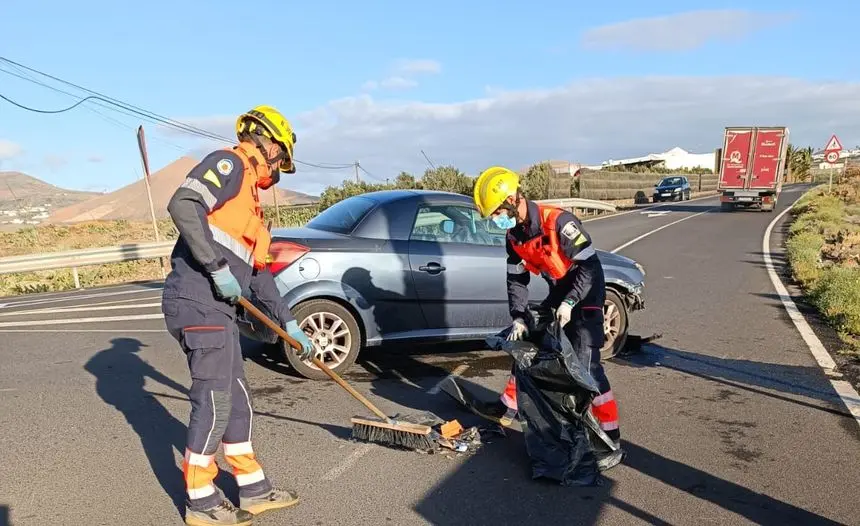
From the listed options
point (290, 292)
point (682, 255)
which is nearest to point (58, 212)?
point (682, 255)

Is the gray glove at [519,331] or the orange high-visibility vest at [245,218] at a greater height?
the orange high-visibility vest at [245,218]

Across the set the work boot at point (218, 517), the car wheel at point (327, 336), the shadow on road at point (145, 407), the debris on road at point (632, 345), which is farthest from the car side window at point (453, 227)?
the work boot at point (218, 517)

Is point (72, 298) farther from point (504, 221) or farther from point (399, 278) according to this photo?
point (504, 221)

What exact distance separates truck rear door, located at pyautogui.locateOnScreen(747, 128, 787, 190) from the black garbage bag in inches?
1187

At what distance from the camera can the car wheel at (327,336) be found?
19.1ft

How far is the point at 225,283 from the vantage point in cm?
329

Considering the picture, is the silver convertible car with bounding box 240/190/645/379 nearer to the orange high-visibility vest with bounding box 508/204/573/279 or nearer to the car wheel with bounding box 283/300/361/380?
the car wheel with bounding box 283/300/361/380

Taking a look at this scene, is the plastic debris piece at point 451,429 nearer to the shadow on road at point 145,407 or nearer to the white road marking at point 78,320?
the shadow on road at point 145,407

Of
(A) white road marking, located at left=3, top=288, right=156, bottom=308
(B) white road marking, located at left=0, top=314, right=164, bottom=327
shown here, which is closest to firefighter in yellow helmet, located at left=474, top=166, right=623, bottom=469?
(B) white road marking, located at left=0, top=314, right=164, bottom=327

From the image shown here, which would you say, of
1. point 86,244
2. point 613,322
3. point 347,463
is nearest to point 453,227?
point 613,322

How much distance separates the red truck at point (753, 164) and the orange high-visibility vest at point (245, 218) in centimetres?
3129

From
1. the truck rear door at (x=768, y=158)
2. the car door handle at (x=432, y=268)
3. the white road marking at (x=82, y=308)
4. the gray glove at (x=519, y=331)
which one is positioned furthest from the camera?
the truck rear door at (x=768, y=158)

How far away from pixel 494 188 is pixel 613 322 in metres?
2.81

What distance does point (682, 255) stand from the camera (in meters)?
15.2
